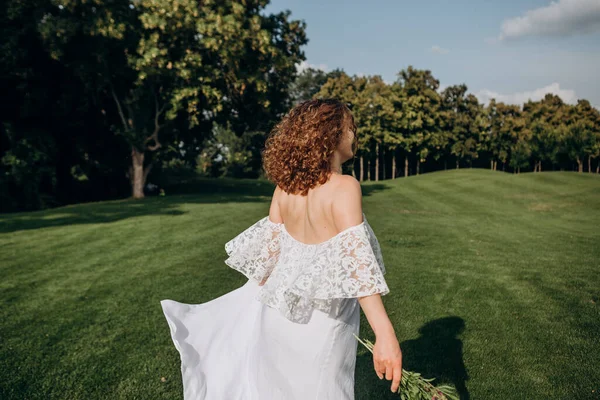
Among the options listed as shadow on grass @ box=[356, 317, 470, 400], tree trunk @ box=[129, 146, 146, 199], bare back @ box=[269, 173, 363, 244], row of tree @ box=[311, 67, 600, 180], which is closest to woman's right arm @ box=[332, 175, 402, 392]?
bare back @ box=[269, 173, 363, 244]

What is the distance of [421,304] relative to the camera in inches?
282

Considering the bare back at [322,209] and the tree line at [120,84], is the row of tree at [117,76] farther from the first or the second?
the bare back at [322,209]

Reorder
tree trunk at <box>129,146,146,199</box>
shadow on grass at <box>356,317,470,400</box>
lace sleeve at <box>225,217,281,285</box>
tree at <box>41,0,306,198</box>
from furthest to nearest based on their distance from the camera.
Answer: tree trunk at <box>129,146,146,199</box> → tree at <box>41,0,306,198</box> → shadow on grass at <box>356,317,470,400</box> → lace sleeve at <box>225,217,281,285</box>

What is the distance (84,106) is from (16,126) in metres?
3.72

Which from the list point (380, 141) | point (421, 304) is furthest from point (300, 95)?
point (421, 304)

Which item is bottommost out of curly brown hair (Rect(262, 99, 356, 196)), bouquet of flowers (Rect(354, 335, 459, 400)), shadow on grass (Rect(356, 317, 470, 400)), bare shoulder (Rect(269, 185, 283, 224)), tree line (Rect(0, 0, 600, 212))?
shadow on grass (Rect(356, 317, 470, 400))

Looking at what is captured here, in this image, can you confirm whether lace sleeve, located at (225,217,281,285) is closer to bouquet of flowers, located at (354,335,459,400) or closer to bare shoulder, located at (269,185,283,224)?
bare shoulder, located at (269,185,283,224)

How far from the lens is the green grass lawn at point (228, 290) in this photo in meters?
4.89

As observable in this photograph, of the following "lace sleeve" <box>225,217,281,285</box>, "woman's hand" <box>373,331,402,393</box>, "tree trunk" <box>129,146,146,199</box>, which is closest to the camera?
"woman's hand" <box>373,331,402,393</box>

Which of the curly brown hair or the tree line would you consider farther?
the tree line

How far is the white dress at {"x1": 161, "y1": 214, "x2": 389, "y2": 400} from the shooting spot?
2615 millimetres

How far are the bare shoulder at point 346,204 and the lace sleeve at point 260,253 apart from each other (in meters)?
0.76

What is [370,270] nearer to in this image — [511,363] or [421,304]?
[511,363]

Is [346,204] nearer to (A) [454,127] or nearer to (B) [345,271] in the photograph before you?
(B) [345,271]
